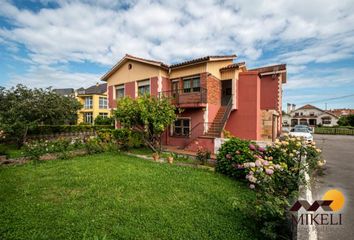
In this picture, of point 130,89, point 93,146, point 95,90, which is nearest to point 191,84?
point 130,89

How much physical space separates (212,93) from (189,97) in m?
1.76

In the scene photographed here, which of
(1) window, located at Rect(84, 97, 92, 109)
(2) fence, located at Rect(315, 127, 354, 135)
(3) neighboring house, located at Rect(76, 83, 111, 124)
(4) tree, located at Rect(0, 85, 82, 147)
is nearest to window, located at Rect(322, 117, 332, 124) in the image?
(2) fence, located at Rect(315, 127, 354, 135)

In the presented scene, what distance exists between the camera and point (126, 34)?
13211 millimetres

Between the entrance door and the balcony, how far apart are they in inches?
114

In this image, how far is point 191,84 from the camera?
13336mm

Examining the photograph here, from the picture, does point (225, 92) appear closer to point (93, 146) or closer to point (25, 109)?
point (93, 146)

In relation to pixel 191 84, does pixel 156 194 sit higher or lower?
lower

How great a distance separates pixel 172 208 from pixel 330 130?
135ft

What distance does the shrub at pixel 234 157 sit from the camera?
648 centimetres

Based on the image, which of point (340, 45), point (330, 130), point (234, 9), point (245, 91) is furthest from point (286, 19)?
point (330, 130)

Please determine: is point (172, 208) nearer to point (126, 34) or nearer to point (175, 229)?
point (175, 229)

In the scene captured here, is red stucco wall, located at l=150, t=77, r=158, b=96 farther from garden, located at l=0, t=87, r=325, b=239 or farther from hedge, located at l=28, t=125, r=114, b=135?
hedge, located at l=28, t=125, r=114, b=135

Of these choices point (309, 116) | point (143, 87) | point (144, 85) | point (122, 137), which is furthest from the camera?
point (309, 116)

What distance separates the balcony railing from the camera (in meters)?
12.3
